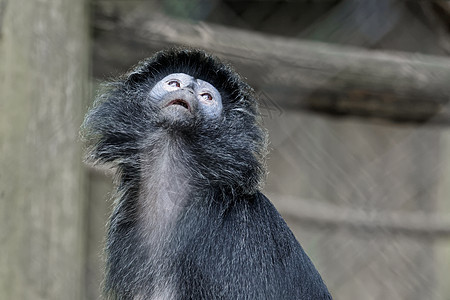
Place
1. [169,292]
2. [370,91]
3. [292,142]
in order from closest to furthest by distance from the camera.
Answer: [169,292], [370,91], [292,142]

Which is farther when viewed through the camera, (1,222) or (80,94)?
(80,94)

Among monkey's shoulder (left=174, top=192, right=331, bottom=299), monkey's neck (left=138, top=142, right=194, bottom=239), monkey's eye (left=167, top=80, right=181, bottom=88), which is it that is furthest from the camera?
monkey's eye (left=167, top=80, right=181, bottom=88)

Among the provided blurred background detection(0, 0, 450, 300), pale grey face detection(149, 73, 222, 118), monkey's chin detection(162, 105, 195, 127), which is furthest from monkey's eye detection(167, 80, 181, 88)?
blurred background detection(0, 0, 450, 300)

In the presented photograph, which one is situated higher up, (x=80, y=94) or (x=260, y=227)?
(x=80, y=94)

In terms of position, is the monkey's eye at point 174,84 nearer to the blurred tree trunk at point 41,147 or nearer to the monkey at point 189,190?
the monkey at point 189,190

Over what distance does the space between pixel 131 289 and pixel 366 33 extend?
1.46m

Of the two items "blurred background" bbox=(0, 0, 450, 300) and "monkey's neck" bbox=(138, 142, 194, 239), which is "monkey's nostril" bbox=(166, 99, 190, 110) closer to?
"monkey's neck" bbox=(138, 142, 194, 239)

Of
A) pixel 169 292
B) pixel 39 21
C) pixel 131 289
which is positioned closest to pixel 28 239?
pixel 131 289

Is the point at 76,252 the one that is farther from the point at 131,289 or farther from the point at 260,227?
the point at 260,227

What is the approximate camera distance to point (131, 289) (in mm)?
1700

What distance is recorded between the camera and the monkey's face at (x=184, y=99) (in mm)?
1732

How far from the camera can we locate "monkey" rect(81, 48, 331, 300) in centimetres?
159

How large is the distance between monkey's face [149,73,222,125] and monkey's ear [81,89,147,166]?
80 mm

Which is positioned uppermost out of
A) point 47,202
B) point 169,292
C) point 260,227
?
point 47,202
